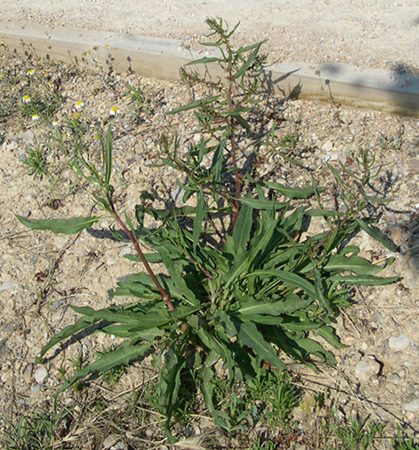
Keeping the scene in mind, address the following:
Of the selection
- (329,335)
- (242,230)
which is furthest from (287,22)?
(329,335)

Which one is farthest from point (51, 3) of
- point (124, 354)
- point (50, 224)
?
point (124, 354)

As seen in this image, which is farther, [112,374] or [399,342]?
[112,374]

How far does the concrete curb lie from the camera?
145 inches

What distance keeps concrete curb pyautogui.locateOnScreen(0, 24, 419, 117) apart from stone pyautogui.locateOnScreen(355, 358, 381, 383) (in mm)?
1882

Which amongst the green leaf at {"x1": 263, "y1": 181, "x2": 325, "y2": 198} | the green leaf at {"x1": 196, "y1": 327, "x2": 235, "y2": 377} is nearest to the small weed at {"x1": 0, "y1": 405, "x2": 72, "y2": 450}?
the green leaf at {"x1": 196, "y1": 327, "x2": 235, "y2": 377}

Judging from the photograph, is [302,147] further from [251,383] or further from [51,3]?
[51,3]

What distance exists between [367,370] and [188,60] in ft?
9.36

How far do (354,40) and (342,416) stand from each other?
2988 millimetres

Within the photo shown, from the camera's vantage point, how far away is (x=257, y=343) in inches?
97.5

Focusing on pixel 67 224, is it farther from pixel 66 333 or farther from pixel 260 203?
pixel 260 203

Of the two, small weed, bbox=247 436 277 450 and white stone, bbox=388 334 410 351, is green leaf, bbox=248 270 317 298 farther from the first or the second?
small weed, bbox=247 436 277 450

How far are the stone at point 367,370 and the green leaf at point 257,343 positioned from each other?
0.47 m

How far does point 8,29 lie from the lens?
5.32 metres

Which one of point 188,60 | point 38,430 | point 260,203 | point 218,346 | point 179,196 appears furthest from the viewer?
point 188,60
